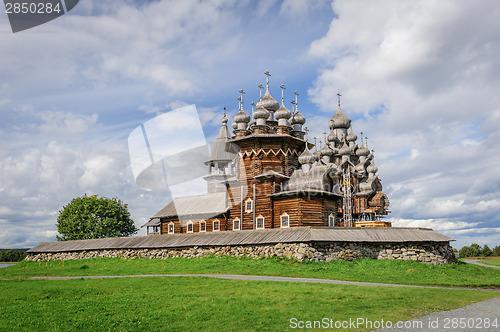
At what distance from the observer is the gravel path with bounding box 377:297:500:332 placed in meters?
10.3

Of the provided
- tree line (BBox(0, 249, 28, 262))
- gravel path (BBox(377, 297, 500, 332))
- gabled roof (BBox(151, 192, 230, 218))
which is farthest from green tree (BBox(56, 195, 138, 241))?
gravel path (BBox(377, 297, 500, 332))

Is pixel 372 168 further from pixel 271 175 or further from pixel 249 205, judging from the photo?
pixel 249 205

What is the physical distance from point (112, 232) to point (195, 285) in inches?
1526

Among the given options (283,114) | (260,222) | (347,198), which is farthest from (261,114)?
(347,198)

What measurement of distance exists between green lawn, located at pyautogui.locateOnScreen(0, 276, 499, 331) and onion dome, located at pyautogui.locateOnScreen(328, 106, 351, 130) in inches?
1502

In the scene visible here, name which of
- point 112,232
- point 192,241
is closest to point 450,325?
point 192,241

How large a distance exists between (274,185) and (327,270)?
13608mm

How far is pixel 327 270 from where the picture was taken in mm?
23219

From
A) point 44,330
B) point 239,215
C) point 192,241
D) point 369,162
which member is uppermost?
point 369,162

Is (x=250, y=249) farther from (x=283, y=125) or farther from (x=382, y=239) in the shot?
(x=283, y=125)

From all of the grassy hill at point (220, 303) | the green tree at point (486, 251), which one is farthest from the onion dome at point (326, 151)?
the green tree at point (486, 251)

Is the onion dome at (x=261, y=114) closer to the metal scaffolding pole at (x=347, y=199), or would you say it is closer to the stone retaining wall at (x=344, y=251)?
the stone retaining wall at (x=344, y=251)

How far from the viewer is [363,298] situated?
46.8 ft

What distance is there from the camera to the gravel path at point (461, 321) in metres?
10.3
